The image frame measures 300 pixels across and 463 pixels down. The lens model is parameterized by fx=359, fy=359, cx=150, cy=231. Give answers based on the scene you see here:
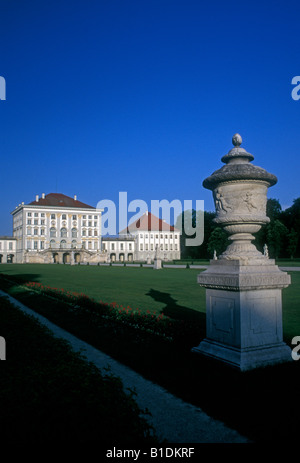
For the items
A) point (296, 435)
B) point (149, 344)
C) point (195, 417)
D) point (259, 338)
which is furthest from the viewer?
point (149, 344)

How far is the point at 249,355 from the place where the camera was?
532 cm

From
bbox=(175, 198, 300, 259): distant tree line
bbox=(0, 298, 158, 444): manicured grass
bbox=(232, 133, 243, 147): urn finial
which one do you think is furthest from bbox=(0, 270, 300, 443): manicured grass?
bbox=(175, 198, 300, 259): distant tree line

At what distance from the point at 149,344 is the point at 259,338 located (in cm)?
259

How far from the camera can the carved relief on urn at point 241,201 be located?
18.5ft

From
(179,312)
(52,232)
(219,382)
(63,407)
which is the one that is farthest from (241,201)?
(52,232)

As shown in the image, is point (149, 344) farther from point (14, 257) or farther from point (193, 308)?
point (14, 257)

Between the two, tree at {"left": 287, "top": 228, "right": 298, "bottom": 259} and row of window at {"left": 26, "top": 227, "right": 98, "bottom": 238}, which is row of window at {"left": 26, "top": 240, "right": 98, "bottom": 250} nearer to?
row of window at {"left": 26, "top": 227, "right": 98, "bottom": 238}

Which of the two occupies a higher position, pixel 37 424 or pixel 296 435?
pixel 37 424

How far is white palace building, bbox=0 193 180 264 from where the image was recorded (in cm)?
8944

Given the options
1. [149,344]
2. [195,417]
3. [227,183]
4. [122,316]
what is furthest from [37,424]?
[122,316]

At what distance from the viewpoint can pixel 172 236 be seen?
102875mm

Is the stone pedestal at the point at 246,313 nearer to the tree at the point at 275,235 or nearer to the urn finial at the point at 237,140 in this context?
the urn finial at the point at 237,140

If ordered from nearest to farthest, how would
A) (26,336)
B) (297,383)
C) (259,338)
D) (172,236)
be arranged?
(297,383), (259,338), (26,336), (172,236)

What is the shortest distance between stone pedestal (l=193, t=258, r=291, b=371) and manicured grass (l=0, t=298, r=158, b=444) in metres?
2.42
